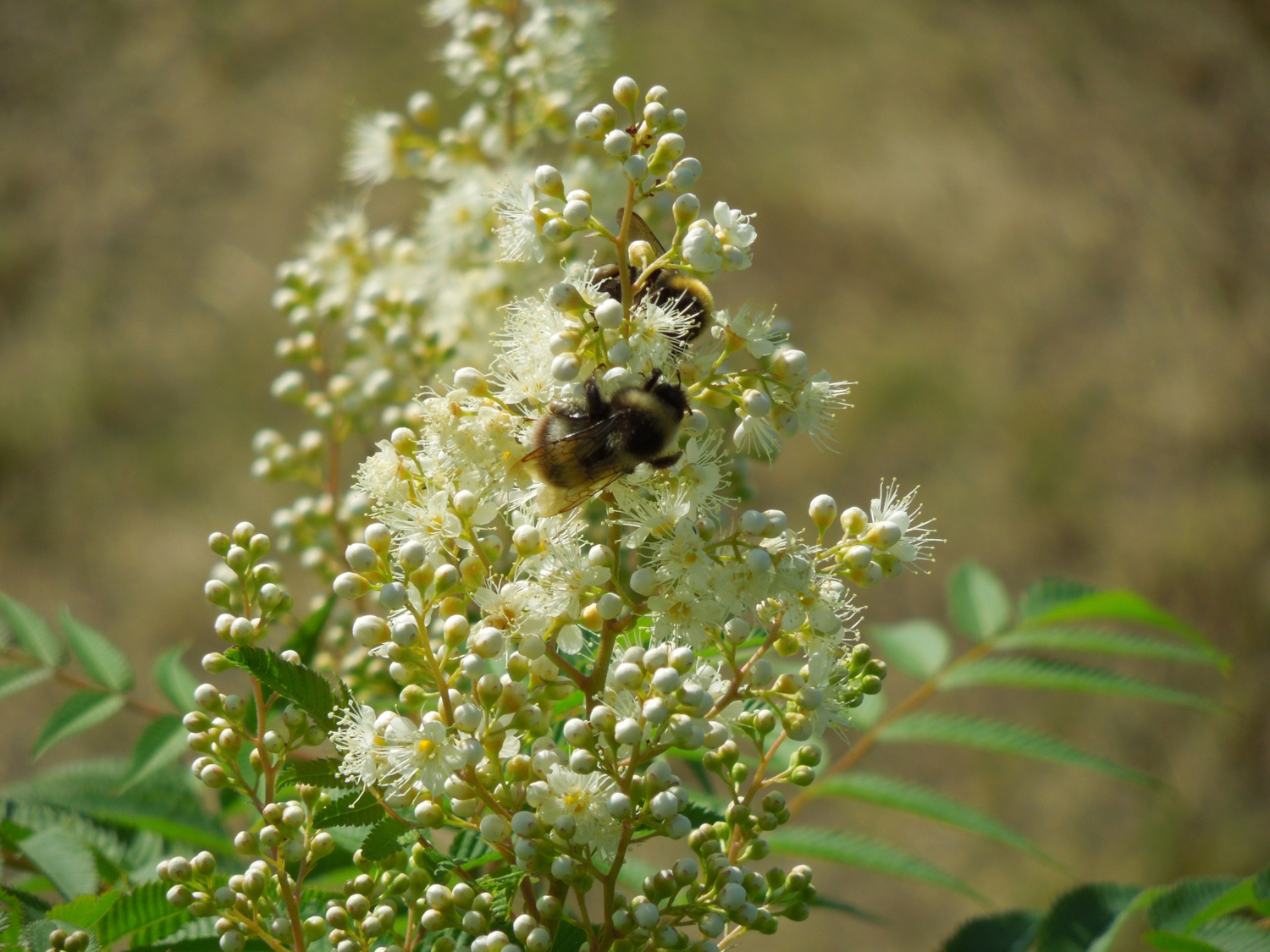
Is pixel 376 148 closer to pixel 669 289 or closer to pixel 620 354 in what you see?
pixel 669 289

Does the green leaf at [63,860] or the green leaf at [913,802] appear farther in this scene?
the green leaf at [913,802]

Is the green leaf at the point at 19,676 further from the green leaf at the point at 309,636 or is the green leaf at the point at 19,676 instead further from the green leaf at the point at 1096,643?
the green leaf at the point at 1096,643

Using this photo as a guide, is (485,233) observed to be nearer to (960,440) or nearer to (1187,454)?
(960,440)

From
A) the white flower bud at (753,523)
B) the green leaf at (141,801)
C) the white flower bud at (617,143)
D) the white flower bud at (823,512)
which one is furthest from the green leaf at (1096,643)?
the green leaf at (141,801)

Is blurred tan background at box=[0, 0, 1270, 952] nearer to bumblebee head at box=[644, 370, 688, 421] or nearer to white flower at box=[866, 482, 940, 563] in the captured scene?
white flower at box=[866, 482, 940, 563]

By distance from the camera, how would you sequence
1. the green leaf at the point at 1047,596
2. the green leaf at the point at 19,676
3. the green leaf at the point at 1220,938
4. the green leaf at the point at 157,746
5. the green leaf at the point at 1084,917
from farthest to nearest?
the green leaf at the point at 1047,596 < the green leaf at the point at 19,676 < the green leaf at the point at 157,746 < the green leaf at the point at 1084,917 < the green leaf at the point at 1220,938

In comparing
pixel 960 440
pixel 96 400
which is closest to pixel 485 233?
pixel 960 440

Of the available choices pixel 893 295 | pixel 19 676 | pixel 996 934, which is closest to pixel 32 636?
pixel 19 676

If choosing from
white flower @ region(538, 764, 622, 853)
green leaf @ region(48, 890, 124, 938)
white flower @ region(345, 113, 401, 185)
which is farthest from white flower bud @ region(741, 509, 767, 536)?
white flower @ region(345, 113, 401, 185)
